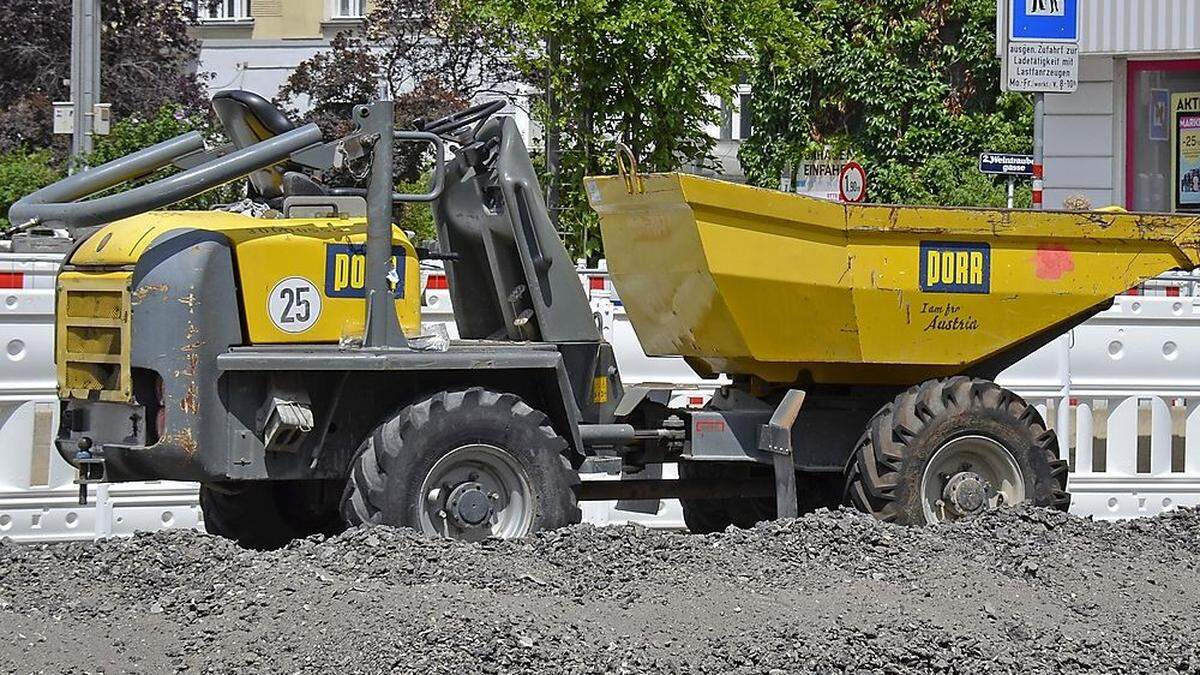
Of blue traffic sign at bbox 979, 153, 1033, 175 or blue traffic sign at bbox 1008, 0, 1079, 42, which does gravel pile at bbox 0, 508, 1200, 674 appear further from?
blue traffic sign at bbox 979, 153, 1033, 175

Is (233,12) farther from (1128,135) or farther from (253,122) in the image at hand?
(253,122)

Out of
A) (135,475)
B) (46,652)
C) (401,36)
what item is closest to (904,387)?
(135,475)

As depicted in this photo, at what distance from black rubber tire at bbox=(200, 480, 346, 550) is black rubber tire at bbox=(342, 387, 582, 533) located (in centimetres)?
97

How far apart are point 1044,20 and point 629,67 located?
9791mm

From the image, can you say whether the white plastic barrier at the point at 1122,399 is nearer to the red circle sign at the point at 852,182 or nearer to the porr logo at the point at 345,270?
the porr logo at the point at 345,270

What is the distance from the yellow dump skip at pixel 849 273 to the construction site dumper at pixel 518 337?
13 millimetres

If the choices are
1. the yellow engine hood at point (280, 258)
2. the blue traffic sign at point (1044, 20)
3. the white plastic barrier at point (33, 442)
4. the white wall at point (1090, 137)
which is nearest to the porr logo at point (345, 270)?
the yellow engine hood at point (280, 258)

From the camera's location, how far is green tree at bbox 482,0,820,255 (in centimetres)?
2377

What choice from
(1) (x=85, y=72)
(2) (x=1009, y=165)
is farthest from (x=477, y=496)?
(1) (x=85, y=72)

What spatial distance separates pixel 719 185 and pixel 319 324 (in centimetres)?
186

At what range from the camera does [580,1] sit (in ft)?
76.9

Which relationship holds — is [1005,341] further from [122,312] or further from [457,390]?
[122,312]

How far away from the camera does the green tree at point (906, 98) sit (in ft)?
113

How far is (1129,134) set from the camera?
73.3ft
